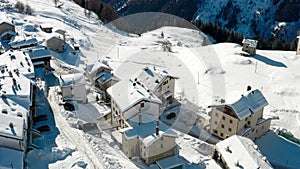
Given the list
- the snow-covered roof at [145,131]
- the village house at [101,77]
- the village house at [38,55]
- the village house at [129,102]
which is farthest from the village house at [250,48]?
the snow-covered roof at [145,131]

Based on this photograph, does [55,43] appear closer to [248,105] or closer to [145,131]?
[145,131]

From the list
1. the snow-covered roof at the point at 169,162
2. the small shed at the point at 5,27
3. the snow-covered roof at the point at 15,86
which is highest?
the small shed at the point at 5,27

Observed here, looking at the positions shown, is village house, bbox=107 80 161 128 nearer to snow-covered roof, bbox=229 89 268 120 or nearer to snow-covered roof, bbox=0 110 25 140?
snow-covered roof, bbox=229 89 268 120

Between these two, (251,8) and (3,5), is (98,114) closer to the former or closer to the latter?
(3,5)

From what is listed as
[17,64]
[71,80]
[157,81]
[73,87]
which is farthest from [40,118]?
[157,81]

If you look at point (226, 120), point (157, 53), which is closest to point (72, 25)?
point (157, 53)

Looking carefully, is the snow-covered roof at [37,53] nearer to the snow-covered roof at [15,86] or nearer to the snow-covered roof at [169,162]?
the snow-covered roof at [15,86]

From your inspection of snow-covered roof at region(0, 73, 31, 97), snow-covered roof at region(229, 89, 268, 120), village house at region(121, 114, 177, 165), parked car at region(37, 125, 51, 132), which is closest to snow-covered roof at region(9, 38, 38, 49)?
snow-covered roof at region(0, 73, 31, 97)
